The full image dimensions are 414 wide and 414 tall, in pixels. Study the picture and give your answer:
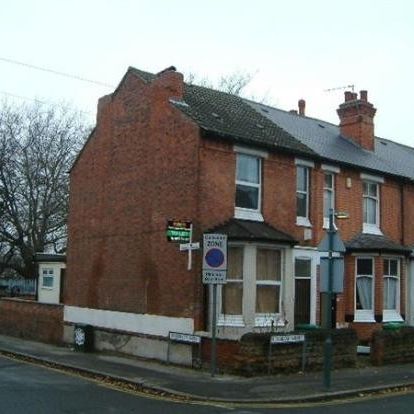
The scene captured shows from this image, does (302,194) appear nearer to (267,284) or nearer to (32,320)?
(267,284)

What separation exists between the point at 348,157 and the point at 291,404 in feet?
40.3

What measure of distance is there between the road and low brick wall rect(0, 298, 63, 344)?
885 cm

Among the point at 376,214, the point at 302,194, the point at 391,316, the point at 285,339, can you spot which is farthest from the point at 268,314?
the point at 376,214

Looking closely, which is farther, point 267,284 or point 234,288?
point 267,284

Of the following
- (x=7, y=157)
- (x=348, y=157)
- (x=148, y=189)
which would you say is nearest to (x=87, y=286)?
(x=148, y=189)

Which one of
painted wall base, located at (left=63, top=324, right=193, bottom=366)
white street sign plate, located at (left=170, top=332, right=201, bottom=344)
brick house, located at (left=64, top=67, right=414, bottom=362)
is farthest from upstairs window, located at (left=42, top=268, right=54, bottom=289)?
white street sign plate, located at (left=170, top=332, right=201, bottom=344)

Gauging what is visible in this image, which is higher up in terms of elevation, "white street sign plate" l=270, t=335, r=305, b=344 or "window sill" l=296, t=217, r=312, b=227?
"window sill" l=296, t=217, r=312, b=227

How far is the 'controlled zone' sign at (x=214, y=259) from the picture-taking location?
15.0 metres

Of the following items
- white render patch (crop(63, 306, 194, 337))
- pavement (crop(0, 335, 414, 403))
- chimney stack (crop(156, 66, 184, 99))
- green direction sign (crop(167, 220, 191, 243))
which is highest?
chimney stack (crop(156, 66, 184, 99))

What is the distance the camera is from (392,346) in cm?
1838

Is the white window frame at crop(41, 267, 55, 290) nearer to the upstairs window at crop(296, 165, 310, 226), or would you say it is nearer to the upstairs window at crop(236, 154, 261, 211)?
the upstairs window at crop(236, 154, 261, 211)

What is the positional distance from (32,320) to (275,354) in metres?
11.8

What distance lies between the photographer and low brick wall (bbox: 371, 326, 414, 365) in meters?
18.1

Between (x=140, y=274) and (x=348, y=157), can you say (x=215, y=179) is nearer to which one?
(x=140, y=274)
